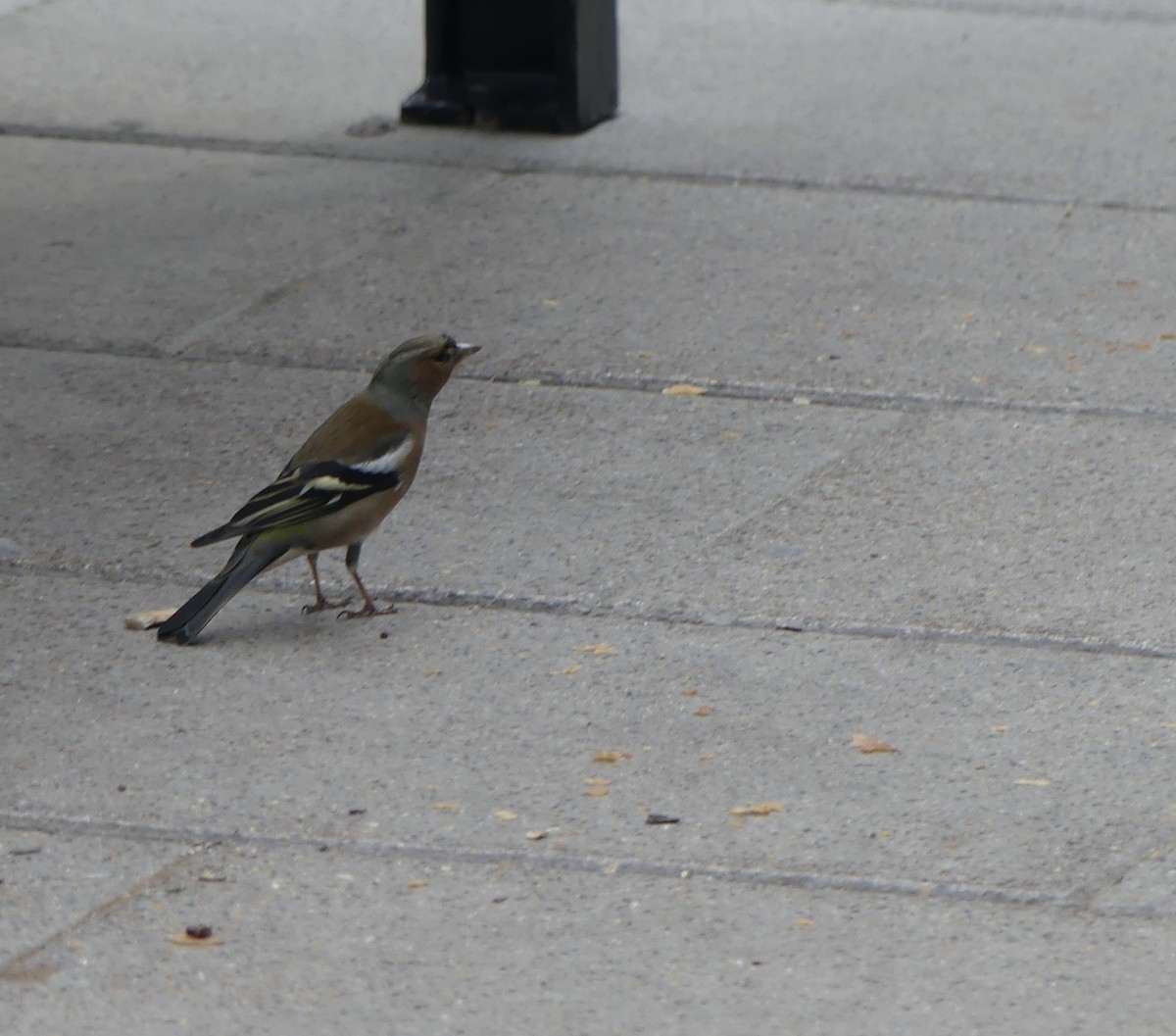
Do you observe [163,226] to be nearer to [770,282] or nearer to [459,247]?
[459,247]

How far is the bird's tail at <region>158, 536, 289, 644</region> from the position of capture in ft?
18.5

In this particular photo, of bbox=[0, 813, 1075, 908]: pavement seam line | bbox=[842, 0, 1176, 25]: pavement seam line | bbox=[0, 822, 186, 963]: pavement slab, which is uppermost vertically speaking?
bbox=[842, 0, 1176, 25]: pavement seam line

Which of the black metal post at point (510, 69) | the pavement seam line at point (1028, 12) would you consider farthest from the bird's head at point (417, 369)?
the pavement seam line at point (1028, 12)

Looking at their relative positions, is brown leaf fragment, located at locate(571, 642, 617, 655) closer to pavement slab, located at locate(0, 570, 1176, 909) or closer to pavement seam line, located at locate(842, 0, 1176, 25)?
pavement slab, located at locate(0, 570, 1176, 909)

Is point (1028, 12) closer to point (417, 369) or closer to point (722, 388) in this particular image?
point (722, 388)

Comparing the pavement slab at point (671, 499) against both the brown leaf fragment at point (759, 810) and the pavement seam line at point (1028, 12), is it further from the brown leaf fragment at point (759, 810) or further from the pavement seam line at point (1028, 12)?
the pavement seam line at point (1028, 12)

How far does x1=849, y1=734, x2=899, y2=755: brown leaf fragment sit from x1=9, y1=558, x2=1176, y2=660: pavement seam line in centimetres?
60

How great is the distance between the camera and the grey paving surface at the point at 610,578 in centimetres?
430

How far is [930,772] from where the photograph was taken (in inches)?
198

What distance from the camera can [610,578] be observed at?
612cm

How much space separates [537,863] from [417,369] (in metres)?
1.76

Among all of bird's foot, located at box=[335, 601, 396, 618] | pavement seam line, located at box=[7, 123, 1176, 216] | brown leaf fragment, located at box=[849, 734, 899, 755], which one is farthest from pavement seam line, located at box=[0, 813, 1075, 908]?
pavement seam line, located at box=[7, 123, 1176, 216]

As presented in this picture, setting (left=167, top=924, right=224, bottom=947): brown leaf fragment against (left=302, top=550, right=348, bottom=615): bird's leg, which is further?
(left=302, top=550, right=348, bottom=615): bird's leg

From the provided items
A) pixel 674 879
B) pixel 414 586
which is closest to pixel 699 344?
pixel 414 586
